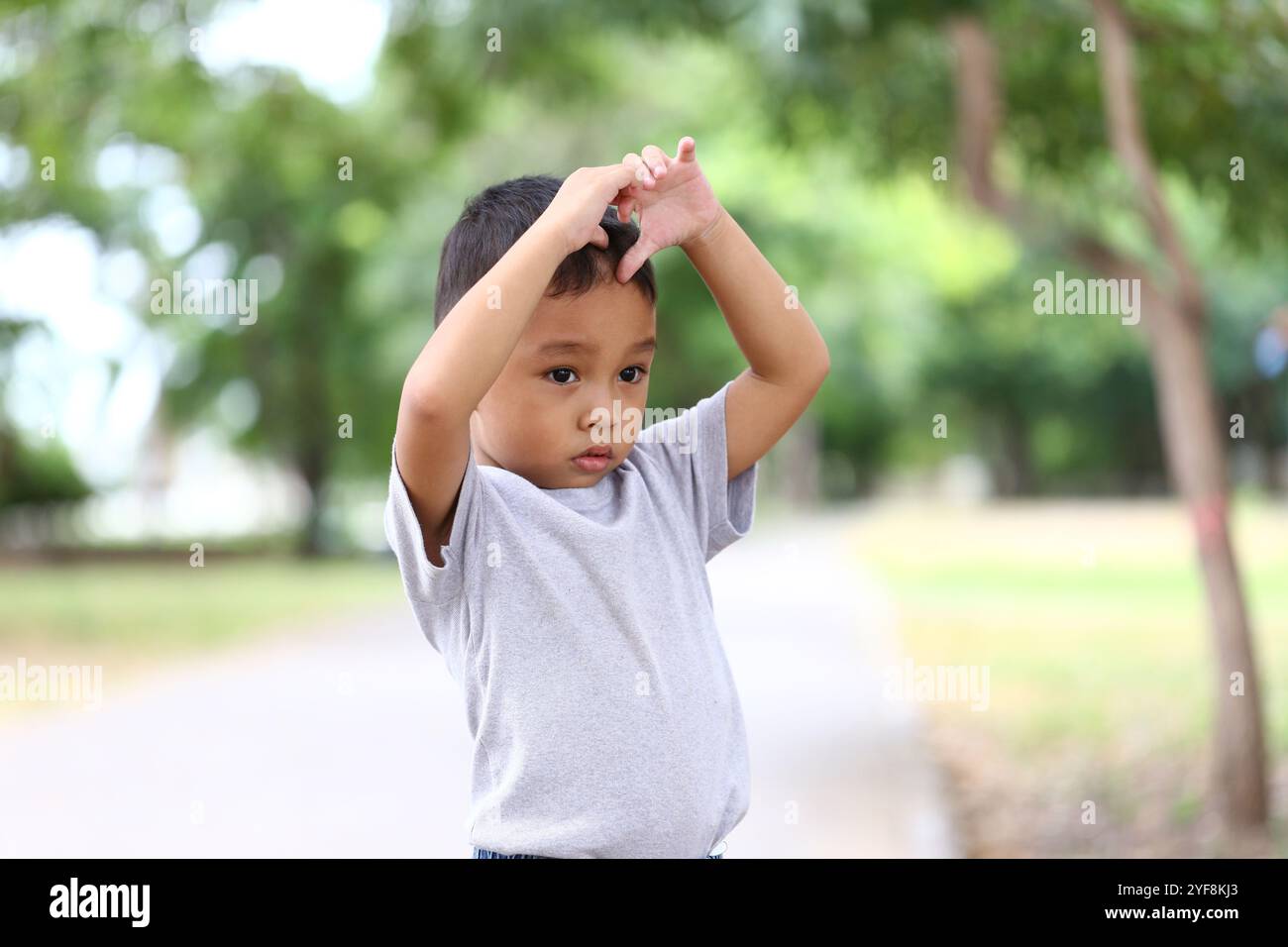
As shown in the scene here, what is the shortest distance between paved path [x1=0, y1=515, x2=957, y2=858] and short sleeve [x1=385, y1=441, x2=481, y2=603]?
3.71 metres

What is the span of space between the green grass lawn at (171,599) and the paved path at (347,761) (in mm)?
1481

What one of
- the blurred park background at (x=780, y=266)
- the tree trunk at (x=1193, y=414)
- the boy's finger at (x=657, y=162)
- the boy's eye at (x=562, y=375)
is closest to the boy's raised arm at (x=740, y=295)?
the boy's finger at (x=657, y=162)

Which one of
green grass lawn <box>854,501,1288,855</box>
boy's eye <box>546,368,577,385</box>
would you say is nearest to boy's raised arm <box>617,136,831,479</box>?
boy's eye <box>546,368,577,385</box>

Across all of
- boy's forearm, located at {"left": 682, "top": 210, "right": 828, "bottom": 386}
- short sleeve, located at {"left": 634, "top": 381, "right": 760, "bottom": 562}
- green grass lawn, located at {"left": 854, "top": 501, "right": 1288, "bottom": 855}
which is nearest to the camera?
boy's forearm, located at {"left": 682, "top": 210, "right": 828, "bottom": 386}

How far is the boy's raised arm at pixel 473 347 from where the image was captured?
1548 mm

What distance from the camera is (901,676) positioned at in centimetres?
929

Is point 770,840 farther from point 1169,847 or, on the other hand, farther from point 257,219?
point 257,219

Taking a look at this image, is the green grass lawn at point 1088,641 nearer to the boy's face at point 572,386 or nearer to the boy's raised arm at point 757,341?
the boy's raised arm at point 757,341

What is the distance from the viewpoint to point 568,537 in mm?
1694

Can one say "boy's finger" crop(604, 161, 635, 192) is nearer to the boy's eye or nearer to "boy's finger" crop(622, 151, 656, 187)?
"boy's finger" crop(622, 151, 656, 187)

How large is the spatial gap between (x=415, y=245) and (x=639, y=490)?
16487mm

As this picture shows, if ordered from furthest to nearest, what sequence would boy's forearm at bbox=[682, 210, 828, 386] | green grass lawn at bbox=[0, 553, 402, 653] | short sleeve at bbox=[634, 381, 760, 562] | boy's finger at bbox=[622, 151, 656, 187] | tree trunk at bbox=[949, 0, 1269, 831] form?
green grass lawn at bbox=[0, 553, 402, 653] → tree trunk at bbox=[949, 0, 1269, 831] → short sleeve at bbox=[634, 381, 760, 562] → boy's forearm at bbox=[682, 210, 828, 386] → boy's finger at bbox=[622, 151, 656, 187]

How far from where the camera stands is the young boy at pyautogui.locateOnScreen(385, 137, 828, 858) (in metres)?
1.58
